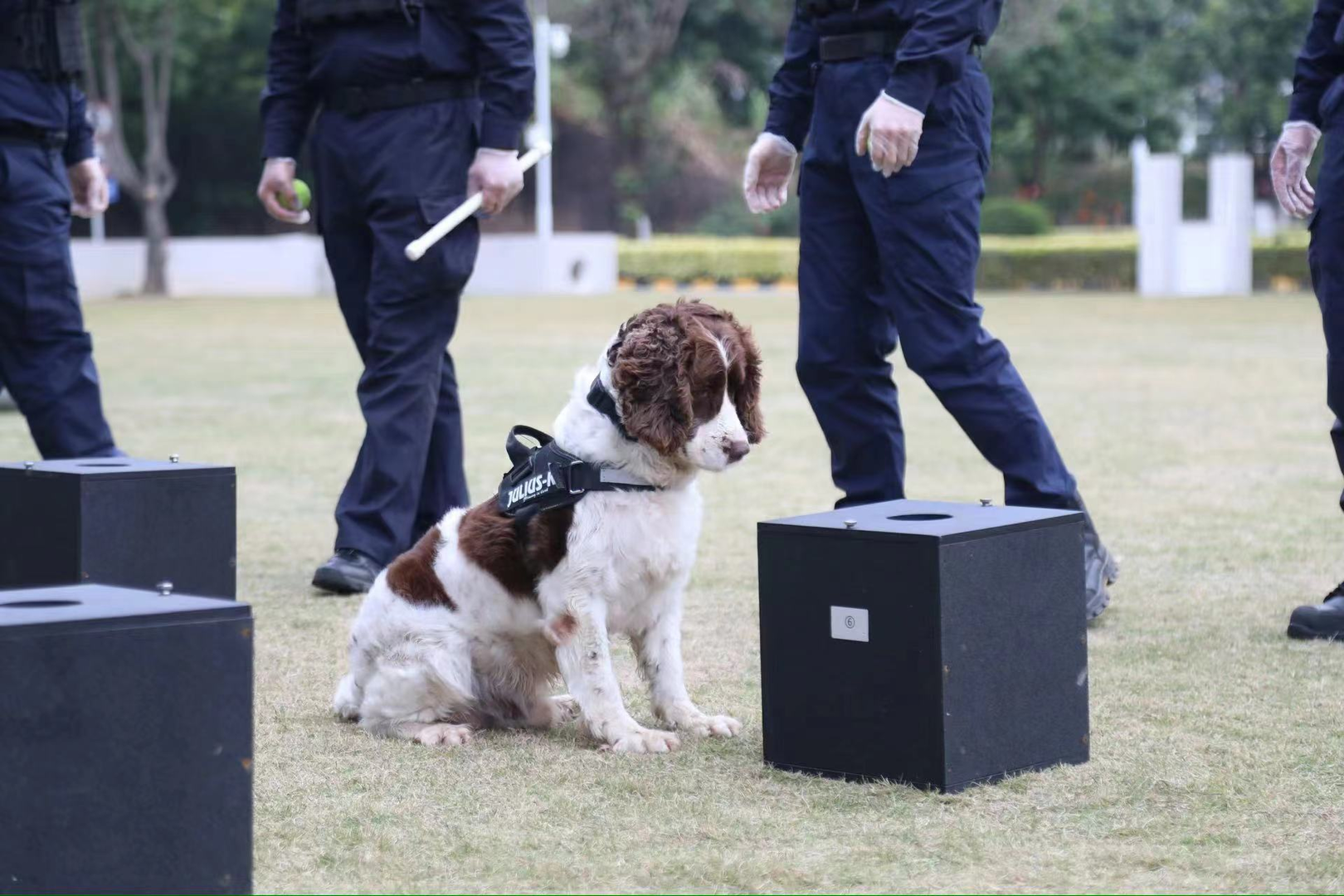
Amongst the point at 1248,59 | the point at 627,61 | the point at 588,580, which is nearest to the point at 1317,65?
the point at 588,580

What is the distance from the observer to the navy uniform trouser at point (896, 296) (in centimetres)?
454

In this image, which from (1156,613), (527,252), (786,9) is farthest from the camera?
(786,9)

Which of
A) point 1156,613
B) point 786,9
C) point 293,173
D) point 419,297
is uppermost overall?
point 786,9

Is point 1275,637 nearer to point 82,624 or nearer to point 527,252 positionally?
point 82,624

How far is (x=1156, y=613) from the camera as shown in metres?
4.96

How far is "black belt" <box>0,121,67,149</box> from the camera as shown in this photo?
5562 millimetres

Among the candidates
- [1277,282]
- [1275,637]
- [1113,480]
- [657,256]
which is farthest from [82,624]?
[657,256]

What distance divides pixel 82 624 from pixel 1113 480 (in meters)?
6.10

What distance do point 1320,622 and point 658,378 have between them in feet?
6.79

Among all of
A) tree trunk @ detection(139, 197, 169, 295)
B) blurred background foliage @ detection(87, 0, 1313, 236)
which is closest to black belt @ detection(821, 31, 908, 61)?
tree trunk @ detection(139, 197, 169, 295)

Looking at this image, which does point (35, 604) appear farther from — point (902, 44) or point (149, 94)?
point (149, 94)

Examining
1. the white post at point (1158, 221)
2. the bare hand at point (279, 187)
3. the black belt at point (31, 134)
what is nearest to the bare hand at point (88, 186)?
the black belt at point (31, 134)

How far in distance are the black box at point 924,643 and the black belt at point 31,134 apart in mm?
3333

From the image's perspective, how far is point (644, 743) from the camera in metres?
3.60
